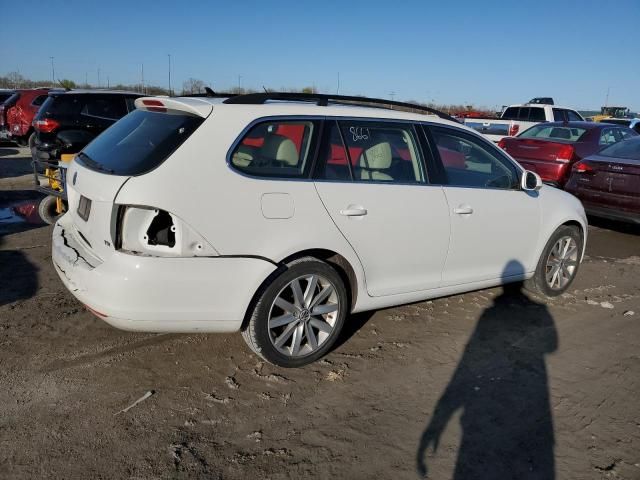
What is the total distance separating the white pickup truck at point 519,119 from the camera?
50.0ft

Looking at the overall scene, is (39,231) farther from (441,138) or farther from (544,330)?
(544,330)

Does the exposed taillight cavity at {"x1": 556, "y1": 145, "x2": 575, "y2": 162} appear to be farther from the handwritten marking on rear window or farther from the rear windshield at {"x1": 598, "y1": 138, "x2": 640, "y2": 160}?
the handwritten marking on rear window

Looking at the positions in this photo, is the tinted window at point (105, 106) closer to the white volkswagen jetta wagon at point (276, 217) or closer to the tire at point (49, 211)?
the tire at point (49, 211)

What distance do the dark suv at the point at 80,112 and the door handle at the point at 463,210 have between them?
23.0 feet

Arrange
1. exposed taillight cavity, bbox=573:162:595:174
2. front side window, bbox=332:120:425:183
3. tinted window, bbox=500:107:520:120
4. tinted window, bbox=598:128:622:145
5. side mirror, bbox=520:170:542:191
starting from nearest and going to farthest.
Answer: front side window, bbox=332:120:425:183, side mirror, bbox=520:170:542:191, exposed taillight cavity, bbox=573:162:595:174, tinted window, bbox=598:128:622:145, tinted window, bbox=500:107:520:120

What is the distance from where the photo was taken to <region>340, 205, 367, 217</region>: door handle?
3572 millimetres

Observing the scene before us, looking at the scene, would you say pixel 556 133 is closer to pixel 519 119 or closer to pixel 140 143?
pixel 519 119

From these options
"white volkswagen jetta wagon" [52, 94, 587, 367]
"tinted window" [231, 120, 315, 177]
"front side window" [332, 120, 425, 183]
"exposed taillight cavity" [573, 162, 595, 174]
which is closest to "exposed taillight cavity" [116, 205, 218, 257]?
"white volkswagen jetta wagon" [52, 94, 587, 367]

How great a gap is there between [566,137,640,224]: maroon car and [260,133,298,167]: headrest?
5.85 metres

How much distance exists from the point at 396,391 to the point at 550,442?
3.05 feet

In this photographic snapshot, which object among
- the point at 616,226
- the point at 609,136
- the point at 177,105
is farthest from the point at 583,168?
the point at 177,105

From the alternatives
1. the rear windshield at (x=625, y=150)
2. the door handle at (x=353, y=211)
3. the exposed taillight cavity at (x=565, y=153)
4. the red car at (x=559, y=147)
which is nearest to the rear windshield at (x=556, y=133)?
the red car at (x=559, y=147)

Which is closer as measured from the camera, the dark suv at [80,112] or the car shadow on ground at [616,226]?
the car shadow on ground at [616,226]

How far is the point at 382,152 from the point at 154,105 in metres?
1.64
